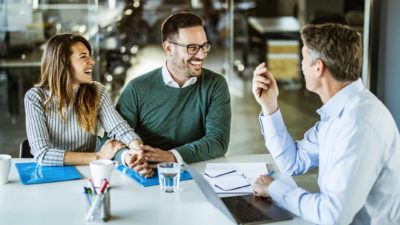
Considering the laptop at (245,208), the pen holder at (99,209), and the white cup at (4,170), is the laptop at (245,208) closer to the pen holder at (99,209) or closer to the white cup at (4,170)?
the pen holder at (99,209)

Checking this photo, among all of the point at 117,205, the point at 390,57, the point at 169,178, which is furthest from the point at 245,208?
the point at 390,57

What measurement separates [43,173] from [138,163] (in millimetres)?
366

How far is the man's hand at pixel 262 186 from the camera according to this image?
77.7 inches

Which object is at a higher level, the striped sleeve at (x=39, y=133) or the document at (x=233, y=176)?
the striped sleeve at (x=39, y=133)

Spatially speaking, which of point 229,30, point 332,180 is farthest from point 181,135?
point 229,30

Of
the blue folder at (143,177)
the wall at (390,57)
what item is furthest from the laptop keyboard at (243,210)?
the wall at (390,57)

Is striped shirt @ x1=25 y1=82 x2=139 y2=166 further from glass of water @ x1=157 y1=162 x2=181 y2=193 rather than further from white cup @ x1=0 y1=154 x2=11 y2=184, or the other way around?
glass of water @ x1=157 y1=162 x2=181 y2=193

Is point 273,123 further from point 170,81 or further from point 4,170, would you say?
point 4,170

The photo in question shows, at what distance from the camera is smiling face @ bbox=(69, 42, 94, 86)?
262 centimetres

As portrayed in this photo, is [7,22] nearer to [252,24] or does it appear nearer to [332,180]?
[252,24]

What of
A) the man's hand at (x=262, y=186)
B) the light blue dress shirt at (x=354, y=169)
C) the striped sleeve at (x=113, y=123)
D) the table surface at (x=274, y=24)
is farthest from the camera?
the table surface at (x=274, y=24)

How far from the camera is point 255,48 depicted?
808cm

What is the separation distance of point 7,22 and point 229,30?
108 inches

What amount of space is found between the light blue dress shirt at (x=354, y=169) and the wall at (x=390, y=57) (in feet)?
9.94
